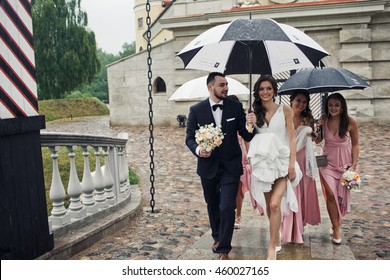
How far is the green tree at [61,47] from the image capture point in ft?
105

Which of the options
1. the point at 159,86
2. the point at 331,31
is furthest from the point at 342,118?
the point at 159,86

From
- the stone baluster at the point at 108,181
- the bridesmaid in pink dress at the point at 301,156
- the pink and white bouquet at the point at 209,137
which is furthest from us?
the stone baluster at the point at 108,181

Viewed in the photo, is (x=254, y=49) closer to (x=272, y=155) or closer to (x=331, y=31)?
(x=272, y=155)

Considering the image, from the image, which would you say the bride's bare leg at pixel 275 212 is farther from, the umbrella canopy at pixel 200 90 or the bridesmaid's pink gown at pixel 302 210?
the umbrella canopy at pixel 200 90

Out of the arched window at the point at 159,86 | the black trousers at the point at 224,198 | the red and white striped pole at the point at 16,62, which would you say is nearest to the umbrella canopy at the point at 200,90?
the black trousers at the point at 224,198

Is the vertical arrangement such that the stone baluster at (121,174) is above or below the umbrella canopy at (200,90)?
below

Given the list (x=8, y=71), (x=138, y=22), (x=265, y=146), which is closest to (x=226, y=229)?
(x=265, y=146)

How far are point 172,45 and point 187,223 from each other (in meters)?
15.5

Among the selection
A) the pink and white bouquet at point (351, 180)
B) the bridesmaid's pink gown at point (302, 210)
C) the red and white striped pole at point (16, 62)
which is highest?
the red and white striped pole at point (16, 62)

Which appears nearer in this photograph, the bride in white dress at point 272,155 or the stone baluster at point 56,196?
the bride in white dress at point 272,155

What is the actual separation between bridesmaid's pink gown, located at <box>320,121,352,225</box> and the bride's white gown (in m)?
0.81

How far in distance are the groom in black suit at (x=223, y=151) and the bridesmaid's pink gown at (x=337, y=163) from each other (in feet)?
4.15

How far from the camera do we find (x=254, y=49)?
505 centimetres

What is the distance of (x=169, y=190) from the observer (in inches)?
349
